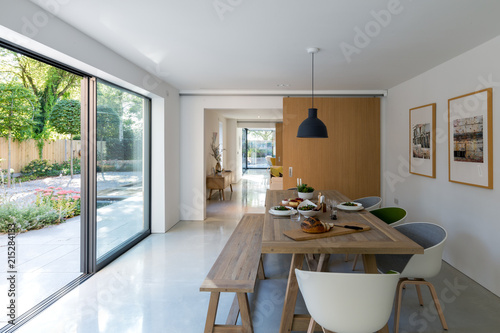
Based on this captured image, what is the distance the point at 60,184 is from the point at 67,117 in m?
0.70

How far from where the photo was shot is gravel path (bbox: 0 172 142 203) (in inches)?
100

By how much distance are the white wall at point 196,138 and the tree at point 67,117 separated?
270cm

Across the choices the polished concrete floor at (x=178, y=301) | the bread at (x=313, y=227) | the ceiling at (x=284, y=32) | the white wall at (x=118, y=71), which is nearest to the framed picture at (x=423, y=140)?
the ceiling at (x=284, y=32)

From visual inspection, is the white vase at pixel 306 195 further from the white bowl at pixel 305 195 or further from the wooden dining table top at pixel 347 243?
the wooden dining table top at pixel 347 243

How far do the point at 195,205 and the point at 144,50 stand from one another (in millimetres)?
3342

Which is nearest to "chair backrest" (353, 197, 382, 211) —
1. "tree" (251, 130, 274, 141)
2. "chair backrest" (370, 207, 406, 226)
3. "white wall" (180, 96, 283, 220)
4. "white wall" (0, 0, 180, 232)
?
"chair backrest" (370, 207, 406, 226)

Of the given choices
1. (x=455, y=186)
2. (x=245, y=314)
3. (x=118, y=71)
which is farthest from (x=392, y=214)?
(x=118, y=71)

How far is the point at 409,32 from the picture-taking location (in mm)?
2928

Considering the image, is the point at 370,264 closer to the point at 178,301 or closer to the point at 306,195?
the point at 306,195

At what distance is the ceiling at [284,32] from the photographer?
2.43m

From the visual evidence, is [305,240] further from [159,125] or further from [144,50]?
[159,125]

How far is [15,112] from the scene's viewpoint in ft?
8.09

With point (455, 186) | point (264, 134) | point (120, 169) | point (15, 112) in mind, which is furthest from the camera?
point (264, 134)

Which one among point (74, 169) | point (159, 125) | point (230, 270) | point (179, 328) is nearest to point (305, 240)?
point (230, 270)
